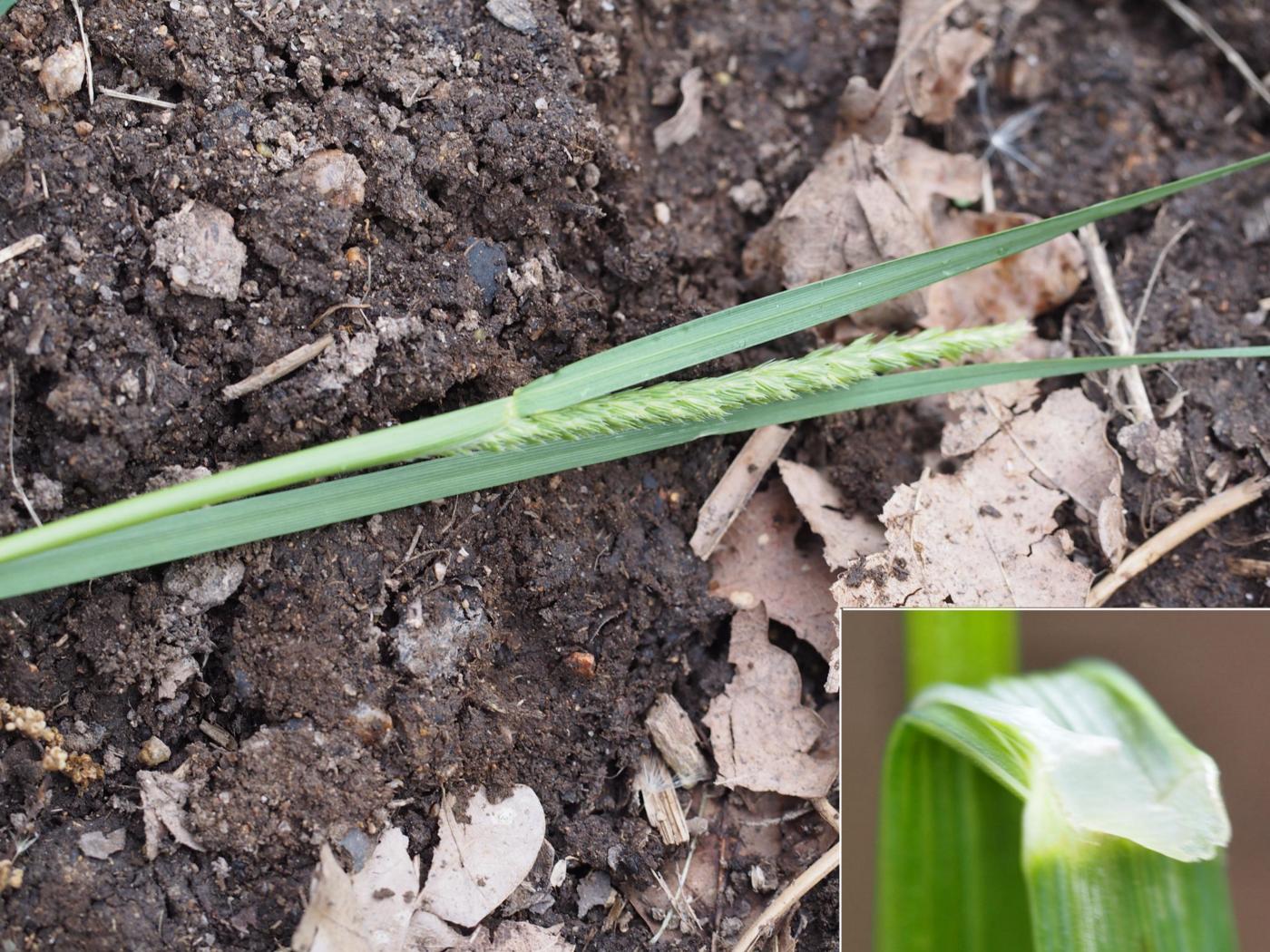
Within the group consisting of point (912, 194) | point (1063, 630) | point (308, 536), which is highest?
point (912, 194)

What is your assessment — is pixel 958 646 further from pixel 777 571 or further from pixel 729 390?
pixel 729 390

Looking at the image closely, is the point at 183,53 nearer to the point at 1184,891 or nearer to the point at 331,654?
the point at 331,654

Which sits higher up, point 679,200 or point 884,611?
point 679,200

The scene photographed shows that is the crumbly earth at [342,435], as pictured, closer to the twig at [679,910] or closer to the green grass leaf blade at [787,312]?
the twig at [679,910]

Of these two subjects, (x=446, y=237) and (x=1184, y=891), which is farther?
(x=446, y=237)

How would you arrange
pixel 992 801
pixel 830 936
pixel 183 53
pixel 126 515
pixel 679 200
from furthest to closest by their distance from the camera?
pixel 679 200 → pixel 830 936 → pixel 183 53 → pixel 992 801 → pixel 126 515

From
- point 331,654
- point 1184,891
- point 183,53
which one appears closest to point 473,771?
point 331,654

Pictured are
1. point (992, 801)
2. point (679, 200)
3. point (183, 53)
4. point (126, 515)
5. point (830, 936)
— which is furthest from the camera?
point (679, 200)

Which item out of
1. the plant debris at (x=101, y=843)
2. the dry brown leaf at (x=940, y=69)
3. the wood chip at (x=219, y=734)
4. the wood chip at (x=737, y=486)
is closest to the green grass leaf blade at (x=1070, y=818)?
the wood chip at (x=737, y=486)
